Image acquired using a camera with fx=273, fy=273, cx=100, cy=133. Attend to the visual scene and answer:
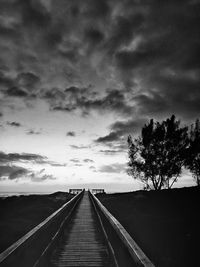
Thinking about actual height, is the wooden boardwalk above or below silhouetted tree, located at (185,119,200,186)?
below

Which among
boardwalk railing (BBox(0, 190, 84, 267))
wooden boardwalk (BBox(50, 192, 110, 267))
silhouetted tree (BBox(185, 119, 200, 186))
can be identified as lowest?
wooden boardwalk (BBox(50, 192, 110, 267))

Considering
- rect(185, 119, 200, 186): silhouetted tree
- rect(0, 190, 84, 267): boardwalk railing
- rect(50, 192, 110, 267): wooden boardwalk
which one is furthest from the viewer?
→ rect(185, 119, 200, 186): silhouetted tree

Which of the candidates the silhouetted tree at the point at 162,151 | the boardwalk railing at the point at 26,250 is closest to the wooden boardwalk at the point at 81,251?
the boardwalk railing at the point at 26,250

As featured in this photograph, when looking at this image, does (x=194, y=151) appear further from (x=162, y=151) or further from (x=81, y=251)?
(x=81, y=251)

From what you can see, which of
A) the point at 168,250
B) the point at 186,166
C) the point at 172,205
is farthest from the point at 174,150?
the point at 168,250

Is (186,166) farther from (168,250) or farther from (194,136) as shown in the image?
(168,250)

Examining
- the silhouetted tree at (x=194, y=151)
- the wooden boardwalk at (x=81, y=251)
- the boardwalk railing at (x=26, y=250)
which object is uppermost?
the silhouetted tree at (x=194, y=151)

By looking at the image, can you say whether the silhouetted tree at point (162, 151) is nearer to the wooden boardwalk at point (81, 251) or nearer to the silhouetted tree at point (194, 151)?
the silhouetted tree at point (194, 151)

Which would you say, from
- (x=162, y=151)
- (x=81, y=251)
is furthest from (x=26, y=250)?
(x=162, y=151)

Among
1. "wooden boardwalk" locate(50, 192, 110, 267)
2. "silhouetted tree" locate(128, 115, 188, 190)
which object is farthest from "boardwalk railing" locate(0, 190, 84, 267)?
"silhouetted tree" locate(128, 115, 188, 190)

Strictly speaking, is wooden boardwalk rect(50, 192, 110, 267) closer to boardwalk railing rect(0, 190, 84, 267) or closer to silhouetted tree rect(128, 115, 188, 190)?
boardwalk railing rect(0, 190, 84, 267)

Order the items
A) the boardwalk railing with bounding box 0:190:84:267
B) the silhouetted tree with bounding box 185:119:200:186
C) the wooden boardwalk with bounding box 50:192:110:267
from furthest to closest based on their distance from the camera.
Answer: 1. the silhouetted tree with bounding box 185:119:200:186
2. the wooden boardwalk with bounding box 50:192:110:267
3. the boardwalk railing with bounding box 0:190:84:267

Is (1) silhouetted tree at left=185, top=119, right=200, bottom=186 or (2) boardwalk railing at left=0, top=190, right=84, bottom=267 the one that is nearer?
(2) boardwalk railing at left=0, top=190, right=84, bottom=267

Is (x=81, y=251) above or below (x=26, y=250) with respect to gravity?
below
